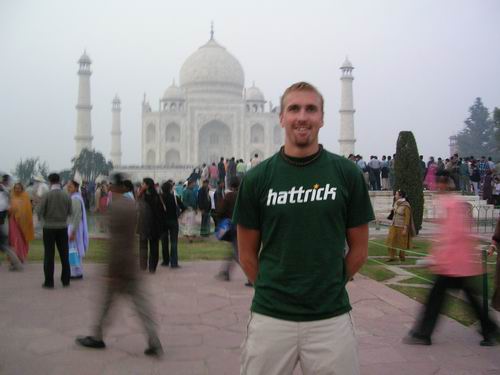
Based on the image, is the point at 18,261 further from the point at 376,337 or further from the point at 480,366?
the point at 480,366

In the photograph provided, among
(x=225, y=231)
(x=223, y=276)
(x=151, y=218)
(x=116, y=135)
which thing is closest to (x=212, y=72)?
(x=116, y=135)

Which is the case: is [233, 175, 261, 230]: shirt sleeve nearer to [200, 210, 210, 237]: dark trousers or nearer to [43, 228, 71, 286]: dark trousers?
[43, 228, 71, 286]: dark trousers

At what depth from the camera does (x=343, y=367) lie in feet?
6.26

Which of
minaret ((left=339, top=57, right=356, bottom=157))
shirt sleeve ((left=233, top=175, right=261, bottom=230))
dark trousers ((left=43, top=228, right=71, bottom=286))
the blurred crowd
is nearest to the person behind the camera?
shirt sleeve ((left=233, top=175, right=261, bottom=230))

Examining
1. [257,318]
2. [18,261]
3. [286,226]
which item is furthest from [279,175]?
[18,261]

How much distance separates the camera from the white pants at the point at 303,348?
1911 mm

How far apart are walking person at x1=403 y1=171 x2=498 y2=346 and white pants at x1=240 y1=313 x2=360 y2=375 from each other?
2.23 metres

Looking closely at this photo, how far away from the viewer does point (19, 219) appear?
7.84 meters

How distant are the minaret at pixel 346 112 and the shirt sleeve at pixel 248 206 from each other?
3637 cm

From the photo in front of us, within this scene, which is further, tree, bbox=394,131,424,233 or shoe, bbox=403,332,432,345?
tree, bbox=394,131,424,233

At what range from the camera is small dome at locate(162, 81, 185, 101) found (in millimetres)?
43531

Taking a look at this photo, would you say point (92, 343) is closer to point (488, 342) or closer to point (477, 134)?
point (488, 342)

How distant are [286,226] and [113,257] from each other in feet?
7.52

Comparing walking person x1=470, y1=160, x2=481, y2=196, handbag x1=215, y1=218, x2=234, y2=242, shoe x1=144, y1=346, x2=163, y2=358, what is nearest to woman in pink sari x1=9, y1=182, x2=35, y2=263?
handbag x1=215, y1=218, x2=234, y2=242
